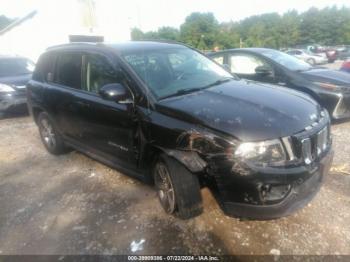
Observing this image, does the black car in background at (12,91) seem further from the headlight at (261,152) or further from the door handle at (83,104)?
the headlight at (261,152)

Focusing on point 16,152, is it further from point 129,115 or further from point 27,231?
point 129,115

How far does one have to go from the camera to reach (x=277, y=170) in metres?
2.46

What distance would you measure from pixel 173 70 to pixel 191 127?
1.16 meters

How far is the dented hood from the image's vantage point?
256 centimetres

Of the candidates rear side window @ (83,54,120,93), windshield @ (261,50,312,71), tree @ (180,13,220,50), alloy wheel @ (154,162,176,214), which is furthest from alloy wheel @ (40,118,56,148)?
tree @ (180,13,220,50)

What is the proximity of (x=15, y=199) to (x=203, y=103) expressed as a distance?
2819 mm

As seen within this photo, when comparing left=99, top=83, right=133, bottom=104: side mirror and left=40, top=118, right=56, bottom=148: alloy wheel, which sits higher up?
left=99, top=83, right=133, bottom=104: side mirror

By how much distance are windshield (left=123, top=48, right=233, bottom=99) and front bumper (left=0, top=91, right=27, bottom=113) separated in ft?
A: 19.5

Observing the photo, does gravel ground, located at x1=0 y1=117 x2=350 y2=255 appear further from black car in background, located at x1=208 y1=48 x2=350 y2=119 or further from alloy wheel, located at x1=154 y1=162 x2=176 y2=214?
Result: black car in background, located at x1=208 y1=48 x2=350 y2=119

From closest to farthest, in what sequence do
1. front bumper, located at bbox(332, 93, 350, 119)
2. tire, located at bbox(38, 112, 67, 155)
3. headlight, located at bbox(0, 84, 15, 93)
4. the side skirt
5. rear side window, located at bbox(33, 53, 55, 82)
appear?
the side skirt
rear side window, located at bbox(33, 53, 55, 82)
tire, located at bbox(38, 112, 67, 155)
front bumper, located at bbox(332, 93, 350, 119)
headlight, located at bbox(0, 84, 15, 93)

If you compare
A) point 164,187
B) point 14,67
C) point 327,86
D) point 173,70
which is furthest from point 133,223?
point 14,67

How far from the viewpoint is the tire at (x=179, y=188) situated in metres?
2.89

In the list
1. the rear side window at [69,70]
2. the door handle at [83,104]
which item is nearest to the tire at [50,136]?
the rear side window at [69,70]

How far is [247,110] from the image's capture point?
279cm
